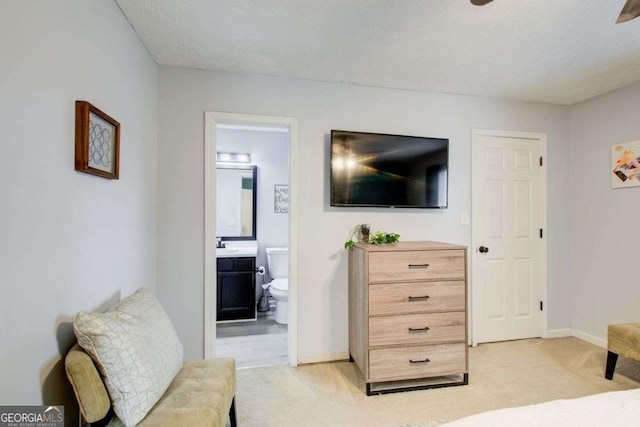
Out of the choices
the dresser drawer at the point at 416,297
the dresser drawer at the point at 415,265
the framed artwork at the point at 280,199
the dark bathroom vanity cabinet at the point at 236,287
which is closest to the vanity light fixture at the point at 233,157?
the framed artwork at the point at 280,199

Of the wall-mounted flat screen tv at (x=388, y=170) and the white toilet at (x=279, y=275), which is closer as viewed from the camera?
the wall-mounted flat screen tv at (x=388, y=170)

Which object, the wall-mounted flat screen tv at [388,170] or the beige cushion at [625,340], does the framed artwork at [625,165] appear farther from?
the wall-mounted flat screen tv at [388,170]

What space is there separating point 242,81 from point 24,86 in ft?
5.71

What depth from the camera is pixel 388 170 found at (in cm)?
274

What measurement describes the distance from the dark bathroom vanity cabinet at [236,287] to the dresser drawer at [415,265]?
1940 mm

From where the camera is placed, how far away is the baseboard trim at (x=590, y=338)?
2994 mm

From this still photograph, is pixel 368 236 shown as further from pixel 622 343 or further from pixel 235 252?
pixel 622 343

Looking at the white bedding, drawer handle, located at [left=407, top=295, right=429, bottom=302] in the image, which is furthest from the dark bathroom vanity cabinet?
the white bedding

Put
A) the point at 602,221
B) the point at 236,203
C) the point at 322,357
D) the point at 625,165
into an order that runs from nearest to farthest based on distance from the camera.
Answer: the point at 322,357 < the point at 625,165 < the point at 602,221 < the point at 236,203

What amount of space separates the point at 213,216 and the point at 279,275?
168 centimetres

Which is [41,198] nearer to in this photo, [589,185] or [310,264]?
[310,264]

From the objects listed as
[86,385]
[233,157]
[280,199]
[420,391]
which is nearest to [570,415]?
[420,391]

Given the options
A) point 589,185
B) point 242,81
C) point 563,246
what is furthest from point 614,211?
point 242,81

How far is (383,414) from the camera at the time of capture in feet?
6.51
